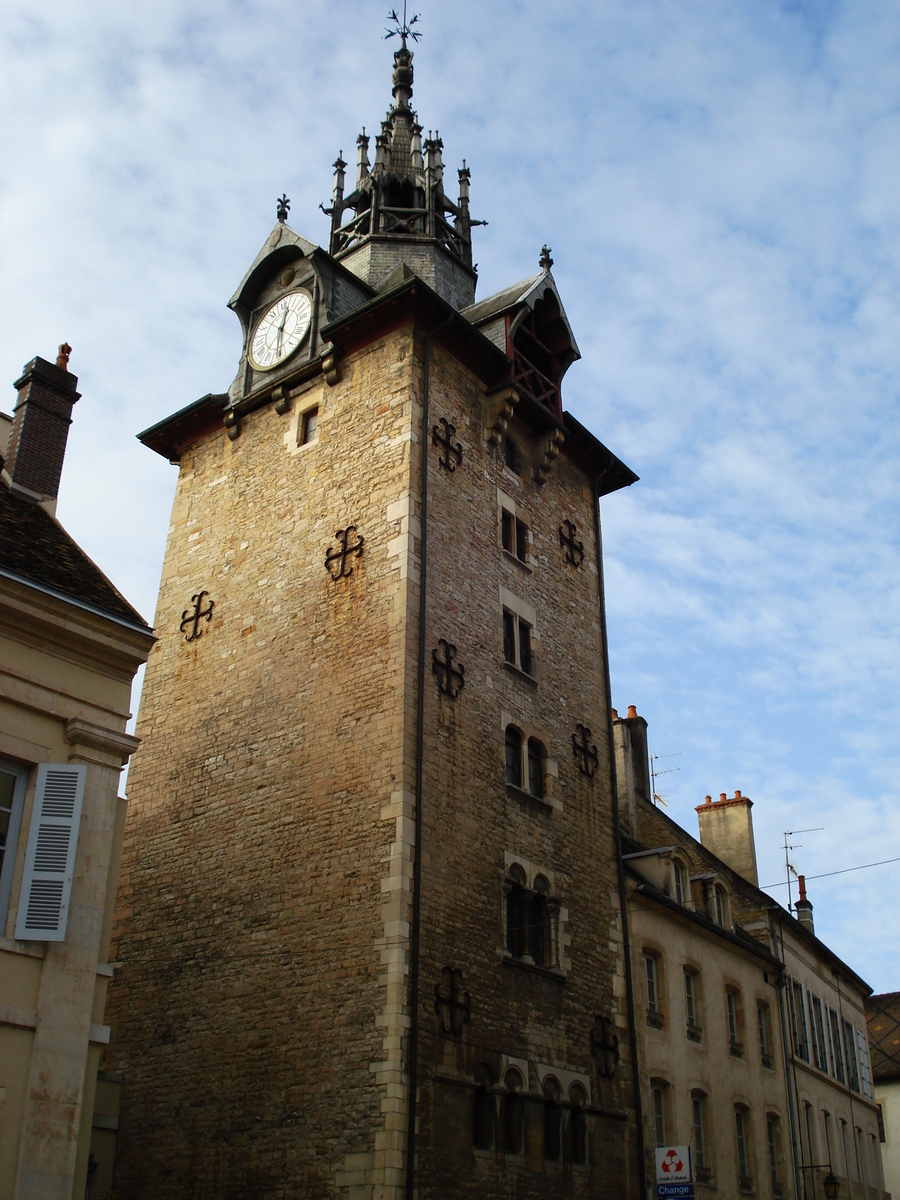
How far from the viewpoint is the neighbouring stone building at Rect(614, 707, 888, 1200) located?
69.2 ft

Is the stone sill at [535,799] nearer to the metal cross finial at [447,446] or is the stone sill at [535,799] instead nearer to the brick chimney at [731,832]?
the metal cross finial at [447,446]

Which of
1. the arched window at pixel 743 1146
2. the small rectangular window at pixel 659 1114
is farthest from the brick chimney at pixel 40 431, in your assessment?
the arched window at pixel 743 1146

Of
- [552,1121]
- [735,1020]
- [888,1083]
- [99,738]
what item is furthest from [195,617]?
[888,1083]

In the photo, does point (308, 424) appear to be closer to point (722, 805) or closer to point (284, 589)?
point (284, 589)

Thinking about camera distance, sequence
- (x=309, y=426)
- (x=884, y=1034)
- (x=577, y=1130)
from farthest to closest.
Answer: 1. (x=884, y=1034)
2. (x=309, y=426)
3. (x=577, y=1130)

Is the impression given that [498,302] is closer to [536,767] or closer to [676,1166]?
[536,767]

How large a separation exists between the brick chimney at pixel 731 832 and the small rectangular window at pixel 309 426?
49.2 feet

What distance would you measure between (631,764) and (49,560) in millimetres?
16241

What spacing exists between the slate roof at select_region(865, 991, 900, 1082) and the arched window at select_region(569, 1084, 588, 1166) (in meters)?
23.8

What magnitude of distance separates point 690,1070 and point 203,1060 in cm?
901

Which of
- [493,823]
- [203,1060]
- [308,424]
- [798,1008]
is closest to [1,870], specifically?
[203,1060]

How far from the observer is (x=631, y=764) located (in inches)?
1036

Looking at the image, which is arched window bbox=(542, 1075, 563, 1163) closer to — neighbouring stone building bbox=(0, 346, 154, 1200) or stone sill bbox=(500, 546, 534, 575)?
neighbouring stone building bbox=(0, 346, 154, 1200)

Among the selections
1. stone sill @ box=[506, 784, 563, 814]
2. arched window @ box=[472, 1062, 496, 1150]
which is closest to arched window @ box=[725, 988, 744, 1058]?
stone sill @ box=[506, 784, 563, 814]
